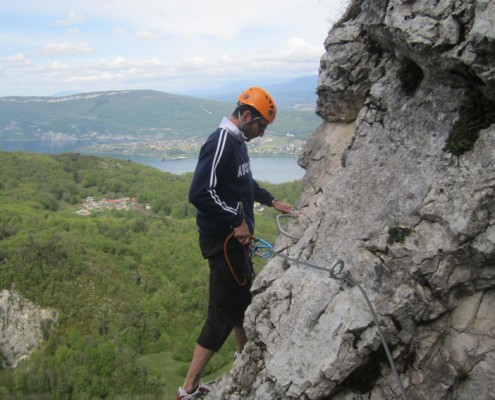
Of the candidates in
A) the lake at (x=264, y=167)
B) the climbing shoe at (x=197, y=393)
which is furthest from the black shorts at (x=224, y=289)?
the lake at (x=264, y=167)

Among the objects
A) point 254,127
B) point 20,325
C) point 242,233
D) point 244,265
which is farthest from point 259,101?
point 20,325

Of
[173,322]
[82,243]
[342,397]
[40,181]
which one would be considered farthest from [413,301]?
[40,181]

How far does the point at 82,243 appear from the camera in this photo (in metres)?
50.9

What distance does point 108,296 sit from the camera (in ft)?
149

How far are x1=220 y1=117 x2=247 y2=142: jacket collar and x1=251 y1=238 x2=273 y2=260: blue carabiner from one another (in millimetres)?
1184

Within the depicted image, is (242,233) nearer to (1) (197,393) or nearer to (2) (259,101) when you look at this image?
(2) (259,101)

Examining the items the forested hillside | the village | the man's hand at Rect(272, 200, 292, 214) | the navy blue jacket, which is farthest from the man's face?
the village

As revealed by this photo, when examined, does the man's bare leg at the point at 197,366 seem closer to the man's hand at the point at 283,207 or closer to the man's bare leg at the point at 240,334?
the man's bare leg at the point at 240,334

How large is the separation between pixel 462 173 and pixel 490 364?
1.58m

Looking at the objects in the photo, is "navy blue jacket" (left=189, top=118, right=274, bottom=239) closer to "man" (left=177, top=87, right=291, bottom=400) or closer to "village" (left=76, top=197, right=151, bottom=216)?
"man" (left=177, top=87, right=291, bottom=400)

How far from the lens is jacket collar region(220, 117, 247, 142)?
490 centimetres

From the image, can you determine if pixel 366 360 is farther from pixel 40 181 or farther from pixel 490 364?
pixel 40 181

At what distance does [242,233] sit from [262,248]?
500mm

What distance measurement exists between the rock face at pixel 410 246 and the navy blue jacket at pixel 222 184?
3.21ft
